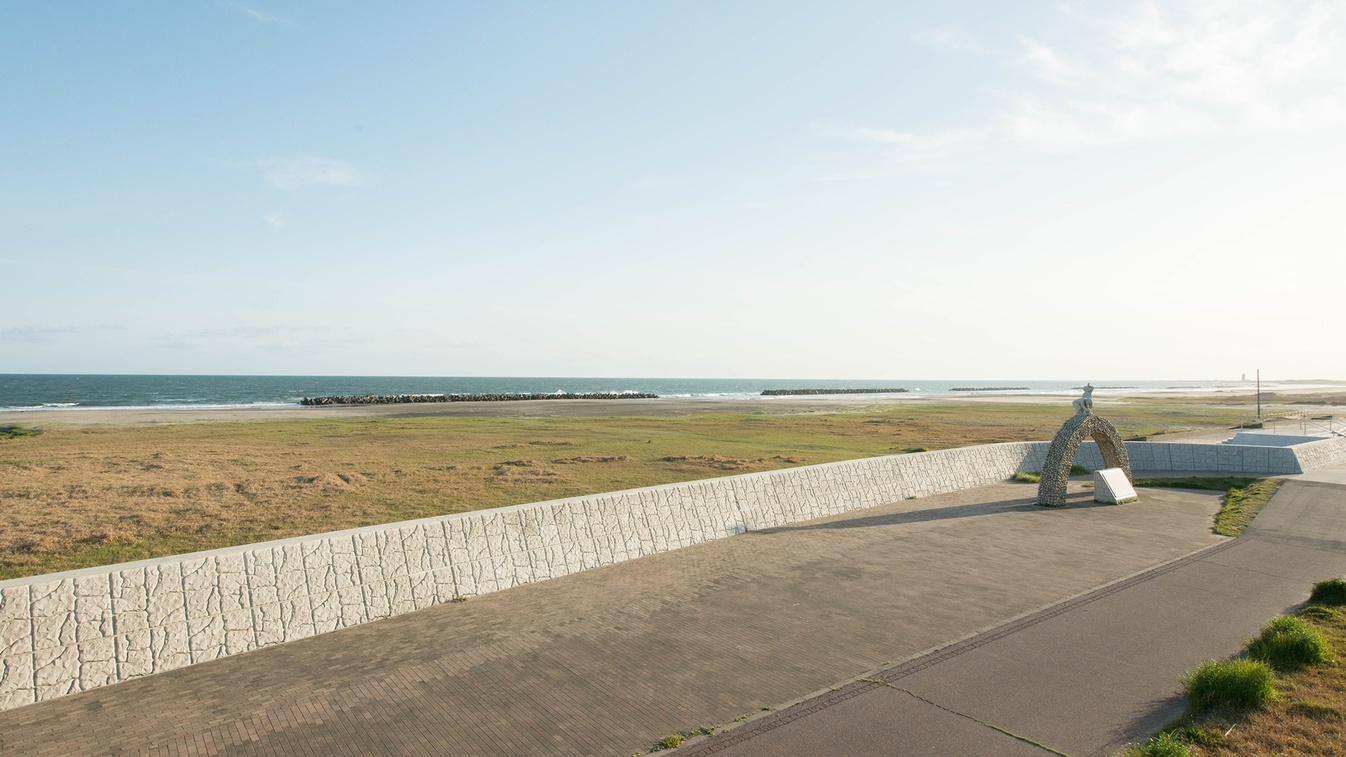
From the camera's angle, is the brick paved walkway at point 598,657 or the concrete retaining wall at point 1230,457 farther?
the concrete retaining wall at point 1230,457

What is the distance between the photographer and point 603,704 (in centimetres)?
590

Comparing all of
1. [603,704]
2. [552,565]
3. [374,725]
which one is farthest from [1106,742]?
[552,565]

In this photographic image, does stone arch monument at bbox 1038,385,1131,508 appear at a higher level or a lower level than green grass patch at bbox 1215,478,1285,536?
higher

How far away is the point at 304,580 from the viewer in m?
7.50

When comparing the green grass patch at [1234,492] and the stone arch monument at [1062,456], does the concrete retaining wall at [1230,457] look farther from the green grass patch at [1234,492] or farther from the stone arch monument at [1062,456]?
the stone arch monument at [1062,456]

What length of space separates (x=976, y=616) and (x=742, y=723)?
3805 millimetres

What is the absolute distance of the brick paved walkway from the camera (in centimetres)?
539

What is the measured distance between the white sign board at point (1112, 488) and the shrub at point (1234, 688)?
34.7 ft

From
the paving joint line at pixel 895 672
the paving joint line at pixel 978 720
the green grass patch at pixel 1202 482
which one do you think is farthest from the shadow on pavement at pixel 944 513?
the paving joint line at pixel 978 720

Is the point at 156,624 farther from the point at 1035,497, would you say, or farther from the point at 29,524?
the point at 1035,497

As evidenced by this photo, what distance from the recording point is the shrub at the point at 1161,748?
4.70 metres

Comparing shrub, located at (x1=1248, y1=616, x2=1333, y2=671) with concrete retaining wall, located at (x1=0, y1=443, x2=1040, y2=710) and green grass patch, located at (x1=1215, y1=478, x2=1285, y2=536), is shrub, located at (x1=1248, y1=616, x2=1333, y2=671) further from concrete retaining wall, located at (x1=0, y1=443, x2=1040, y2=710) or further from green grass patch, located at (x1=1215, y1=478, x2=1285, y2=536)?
concrete retaining wall, located at (x1=0, y1=443, x2=1040, y2=710)

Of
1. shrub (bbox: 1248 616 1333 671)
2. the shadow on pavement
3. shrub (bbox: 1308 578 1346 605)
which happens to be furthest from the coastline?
shrub (bbox: 1248 616 1333 671)

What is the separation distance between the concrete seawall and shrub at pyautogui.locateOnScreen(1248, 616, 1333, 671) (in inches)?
278
